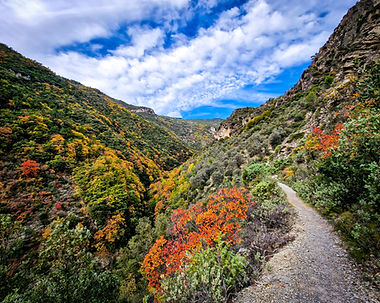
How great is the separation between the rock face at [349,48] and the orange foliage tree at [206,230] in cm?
1517

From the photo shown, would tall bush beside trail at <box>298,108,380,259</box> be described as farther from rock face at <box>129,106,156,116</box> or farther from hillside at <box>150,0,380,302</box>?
rock face at <box>129,106,156,116</box>

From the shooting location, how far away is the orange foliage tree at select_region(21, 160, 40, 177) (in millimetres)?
23992

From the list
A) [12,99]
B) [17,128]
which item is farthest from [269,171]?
[12,99]

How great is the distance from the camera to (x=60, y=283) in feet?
19.3

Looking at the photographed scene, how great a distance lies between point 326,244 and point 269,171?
10252 mm

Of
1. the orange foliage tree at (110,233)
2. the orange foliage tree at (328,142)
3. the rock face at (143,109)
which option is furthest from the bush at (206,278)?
the rock face at (143,109)

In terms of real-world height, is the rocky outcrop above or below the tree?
above

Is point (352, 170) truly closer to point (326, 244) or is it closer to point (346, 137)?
point (346, 137)

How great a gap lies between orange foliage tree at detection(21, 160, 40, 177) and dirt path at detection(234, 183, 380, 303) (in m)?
35.1

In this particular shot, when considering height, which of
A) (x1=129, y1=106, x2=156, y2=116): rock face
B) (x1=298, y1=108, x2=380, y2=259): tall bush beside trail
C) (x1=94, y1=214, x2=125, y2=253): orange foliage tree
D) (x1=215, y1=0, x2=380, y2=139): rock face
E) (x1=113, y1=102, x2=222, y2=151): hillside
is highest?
(x1=129, y1=106, x2=156, y2=116): rock face

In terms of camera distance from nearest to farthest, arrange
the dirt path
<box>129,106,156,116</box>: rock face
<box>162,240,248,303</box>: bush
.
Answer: the dirt path < <box>162,240,248,303</box>: bush < <box>129,106,156,116</box>: rock face

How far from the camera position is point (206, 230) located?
1143cm

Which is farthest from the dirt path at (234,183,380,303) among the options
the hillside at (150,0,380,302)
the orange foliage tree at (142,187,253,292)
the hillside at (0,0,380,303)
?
the orange foliage tree at (142,187,253,292)

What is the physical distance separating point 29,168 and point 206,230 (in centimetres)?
3171
